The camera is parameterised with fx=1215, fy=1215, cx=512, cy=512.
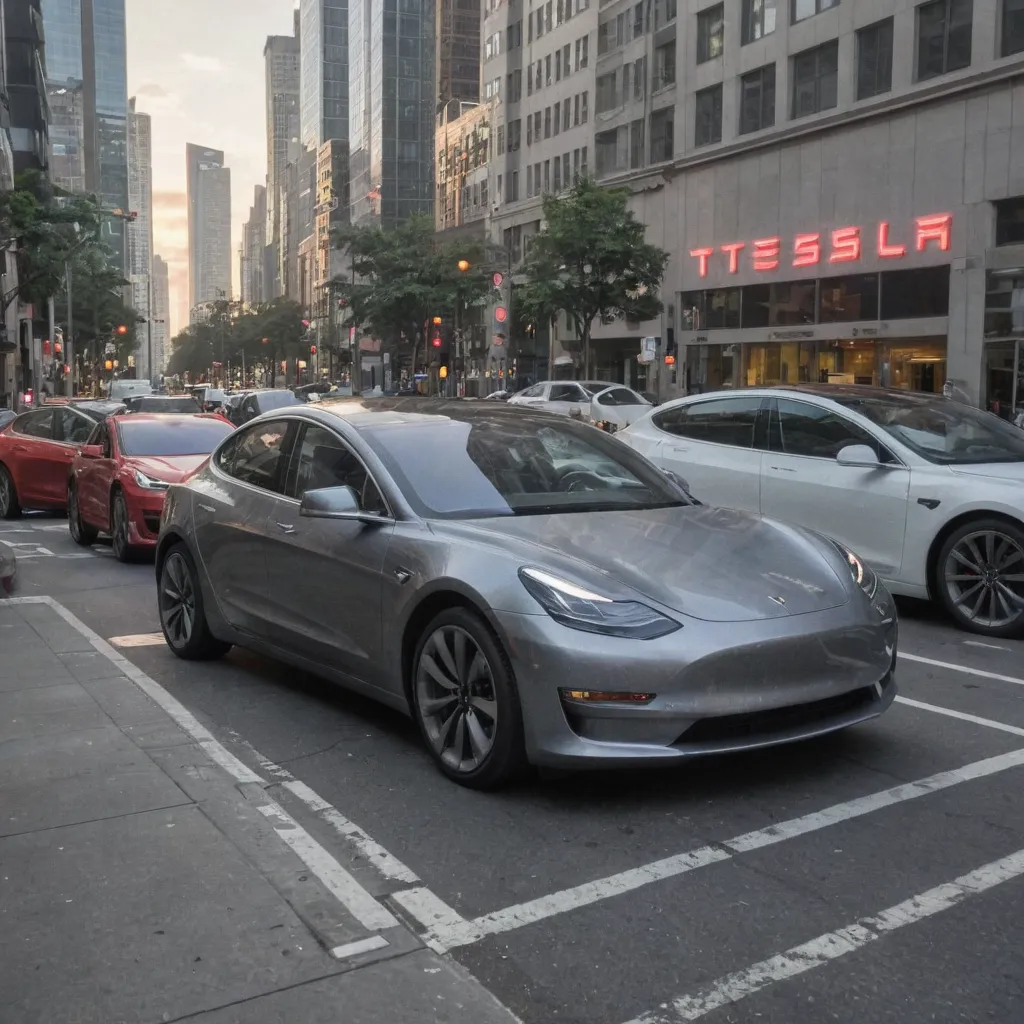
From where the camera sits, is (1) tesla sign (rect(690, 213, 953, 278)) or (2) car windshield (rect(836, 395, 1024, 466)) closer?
(2) car windshield (rect(836, 395, 1024, 466))

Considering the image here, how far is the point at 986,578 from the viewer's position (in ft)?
25.7

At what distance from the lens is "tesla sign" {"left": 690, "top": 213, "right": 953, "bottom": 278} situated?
3831 centimetres

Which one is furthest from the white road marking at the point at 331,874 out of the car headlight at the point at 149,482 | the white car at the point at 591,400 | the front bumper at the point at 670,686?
the white car at the point at 591,400

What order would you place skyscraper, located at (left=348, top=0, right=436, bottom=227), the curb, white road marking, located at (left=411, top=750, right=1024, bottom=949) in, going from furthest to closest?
skyscraper, located at (left=348, top=0, right=436, bottom=227)
the curb
white road marking, located at (left=411, top=750, right=1024, bottom=949)

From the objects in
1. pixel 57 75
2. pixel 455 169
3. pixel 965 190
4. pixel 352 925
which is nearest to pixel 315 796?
pixel 352 925

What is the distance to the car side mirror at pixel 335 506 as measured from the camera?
532cm

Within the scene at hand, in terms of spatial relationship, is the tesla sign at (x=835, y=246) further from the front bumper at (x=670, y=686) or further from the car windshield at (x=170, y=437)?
the front bumper at (x=670, y=686)

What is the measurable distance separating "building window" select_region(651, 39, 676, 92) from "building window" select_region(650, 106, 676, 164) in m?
1.32

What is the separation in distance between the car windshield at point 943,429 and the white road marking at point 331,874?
5.46m

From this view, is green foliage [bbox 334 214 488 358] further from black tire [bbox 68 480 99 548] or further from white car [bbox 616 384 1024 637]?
white car [bbox 616 384 1024 637]

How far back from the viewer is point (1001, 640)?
25.2ft

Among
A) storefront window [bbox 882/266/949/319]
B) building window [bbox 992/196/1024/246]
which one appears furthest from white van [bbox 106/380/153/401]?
building window [bbox 992/196/1024/246]

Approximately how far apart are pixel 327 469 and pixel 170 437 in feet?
24.4

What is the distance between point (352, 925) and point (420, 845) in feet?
2.19
